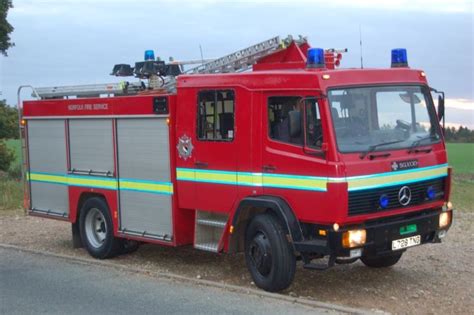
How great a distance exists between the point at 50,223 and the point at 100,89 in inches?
206

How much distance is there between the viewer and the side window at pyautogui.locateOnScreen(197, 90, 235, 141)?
29.1ft

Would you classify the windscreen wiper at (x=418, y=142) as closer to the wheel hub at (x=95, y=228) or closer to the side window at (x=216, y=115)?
the side window at (x=216, y=115)

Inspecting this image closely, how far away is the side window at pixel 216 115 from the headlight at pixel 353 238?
2096mm

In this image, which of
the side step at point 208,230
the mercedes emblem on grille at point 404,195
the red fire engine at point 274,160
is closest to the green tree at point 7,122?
the red fire engine at point 274,160

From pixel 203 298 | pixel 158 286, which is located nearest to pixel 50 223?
pixel 158 286

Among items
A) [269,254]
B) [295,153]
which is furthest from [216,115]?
[269,254]

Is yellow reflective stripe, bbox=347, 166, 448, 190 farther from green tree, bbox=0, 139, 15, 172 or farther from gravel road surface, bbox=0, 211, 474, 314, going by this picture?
green tree, bbox=0, 139, 15, 172

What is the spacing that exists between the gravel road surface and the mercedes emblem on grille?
113cm

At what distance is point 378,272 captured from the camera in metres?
9.35

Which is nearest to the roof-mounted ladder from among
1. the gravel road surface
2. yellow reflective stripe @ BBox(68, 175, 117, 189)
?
yellow reflective stripe @ BBox(68, 175, 117, 189)

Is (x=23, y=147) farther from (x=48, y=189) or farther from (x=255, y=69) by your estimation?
(x=255, y=69)

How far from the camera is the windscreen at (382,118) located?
7844 mm

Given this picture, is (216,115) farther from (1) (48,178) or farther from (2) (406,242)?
(1) (48,178)

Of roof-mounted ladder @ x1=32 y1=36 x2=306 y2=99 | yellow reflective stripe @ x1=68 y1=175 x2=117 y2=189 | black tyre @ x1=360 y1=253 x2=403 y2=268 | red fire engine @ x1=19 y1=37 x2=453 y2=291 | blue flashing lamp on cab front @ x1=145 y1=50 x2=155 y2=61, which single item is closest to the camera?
red fire engine @ x1=19 y1=37 x2=453 y2=291
